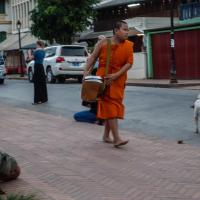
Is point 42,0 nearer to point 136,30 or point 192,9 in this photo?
point 136,30

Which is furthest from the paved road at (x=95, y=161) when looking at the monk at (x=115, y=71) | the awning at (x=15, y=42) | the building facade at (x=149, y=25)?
the awning at (x=15, y=42)

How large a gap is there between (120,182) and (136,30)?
1156 inches

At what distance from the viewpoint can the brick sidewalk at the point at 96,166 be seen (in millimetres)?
6293

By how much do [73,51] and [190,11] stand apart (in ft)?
19.5

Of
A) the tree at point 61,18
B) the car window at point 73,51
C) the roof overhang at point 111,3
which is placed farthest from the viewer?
the tree at point 61,18

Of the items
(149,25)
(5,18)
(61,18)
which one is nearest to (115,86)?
(149,25)

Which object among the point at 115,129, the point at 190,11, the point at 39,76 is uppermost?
the point at 190,11

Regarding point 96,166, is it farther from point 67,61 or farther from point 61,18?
point 61,18

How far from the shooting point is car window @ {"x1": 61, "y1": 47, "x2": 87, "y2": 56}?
29.7 m

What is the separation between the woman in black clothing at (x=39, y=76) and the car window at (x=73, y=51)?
12035mm

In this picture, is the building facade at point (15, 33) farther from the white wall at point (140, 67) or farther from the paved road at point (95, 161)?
the paved road at point (95, 161)

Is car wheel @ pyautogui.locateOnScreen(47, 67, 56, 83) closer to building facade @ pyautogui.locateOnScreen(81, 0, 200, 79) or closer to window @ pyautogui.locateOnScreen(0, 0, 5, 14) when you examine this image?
building facade @ pyautogui.locateOnScreen(81, 0, 200, 79)

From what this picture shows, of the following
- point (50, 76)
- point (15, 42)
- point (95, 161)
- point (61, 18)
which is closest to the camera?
point (95, 161)

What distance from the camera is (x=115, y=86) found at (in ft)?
28.9
